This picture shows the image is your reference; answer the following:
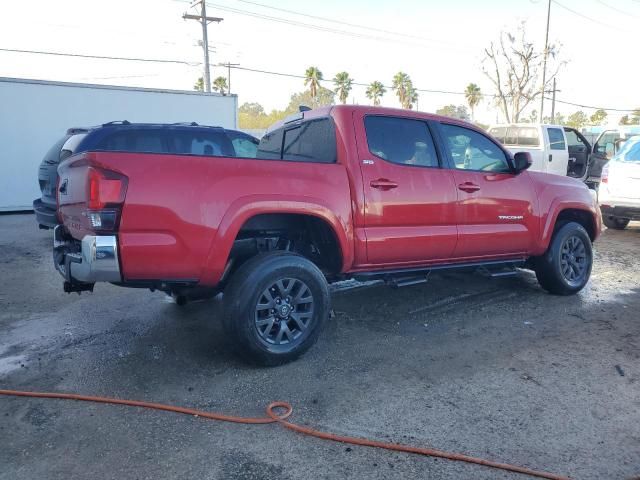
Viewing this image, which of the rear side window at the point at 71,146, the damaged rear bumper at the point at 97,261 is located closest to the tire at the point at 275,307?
the damaged rear bumper at the point at 97,261

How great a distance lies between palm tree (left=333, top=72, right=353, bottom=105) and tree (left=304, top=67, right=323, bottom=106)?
228 centimetres

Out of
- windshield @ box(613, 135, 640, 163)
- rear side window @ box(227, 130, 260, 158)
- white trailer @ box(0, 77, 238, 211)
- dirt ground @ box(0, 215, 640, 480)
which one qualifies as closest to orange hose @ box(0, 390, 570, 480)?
dirt ground @ box(0, 215, 640, 480)

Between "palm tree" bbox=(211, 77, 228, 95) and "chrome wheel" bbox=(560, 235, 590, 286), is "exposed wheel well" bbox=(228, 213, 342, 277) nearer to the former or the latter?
"chrome wheel" bbox=(560, 235, 590, 286)

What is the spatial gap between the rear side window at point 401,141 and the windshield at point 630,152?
661 cm

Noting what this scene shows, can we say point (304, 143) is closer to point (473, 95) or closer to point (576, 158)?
point (576, 158)

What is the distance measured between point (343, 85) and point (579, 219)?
165 feet

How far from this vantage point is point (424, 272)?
4840 mm

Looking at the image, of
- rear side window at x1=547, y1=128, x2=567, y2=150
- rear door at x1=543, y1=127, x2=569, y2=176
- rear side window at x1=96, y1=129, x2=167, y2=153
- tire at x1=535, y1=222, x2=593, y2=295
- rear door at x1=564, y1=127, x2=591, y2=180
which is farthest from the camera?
rear door at x1=564, y1=127, x2=591, y2=180

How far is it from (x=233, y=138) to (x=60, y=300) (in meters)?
3.86

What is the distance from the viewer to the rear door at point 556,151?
1377cm

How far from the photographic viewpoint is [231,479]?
258 cm

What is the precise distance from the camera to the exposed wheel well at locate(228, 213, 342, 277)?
4078 mm

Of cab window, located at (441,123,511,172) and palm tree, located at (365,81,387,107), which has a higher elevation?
palm tree, located at (365,81,387,107)

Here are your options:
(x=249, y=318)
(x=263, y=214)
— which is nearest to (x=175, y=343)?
(x=249, y=318)
